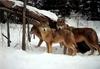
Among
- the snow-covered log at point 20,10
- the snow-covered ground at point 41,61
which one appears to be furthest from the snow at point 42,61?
the snow-covered log at point 20,10

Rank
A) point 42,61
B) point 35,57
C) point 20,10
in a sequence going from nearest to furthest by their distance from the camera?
point 42,61, point 35,57, point 20,10

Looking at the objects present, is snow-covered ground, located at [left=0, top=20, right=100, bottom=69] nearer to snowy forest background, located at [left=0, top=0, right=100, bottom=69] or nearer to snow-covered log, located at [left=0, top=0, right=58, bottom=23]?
snowy forest background, located at [left=0, top=0, right=100, bottom=69]

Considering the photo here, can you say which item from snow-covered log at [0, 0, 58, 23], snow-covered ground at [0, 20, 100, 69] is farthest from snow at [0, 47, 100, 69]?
snow-covered log at [0, 0, 58, 23]

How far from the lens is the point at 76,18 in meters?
8.64

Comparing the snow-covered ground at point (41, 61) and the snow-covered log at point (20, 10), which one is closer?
the snow-covered ground at point (41, 61)

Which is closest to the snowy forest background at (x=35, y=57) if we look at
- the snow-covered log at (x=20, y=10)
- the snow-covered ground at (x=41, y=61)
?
the snow-covered ground at (x=41, y=61)

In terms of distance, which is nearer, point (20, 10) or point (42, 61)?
point (42, 61)

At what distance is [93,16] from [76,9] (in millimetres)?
399

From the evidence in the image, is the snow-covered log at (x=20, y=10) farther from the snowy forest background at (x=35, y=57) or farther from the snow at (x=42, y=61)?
the snow at (x=42, y=61)

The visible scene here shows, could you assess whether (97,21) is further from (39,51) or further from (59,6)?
(39,51)

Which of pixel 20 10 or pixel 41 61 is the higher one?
pixel 20 10

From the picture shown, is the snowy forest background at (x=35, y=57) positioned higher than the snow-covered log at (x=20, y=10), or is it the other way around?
the snow-covered log at (x=20, y=10)

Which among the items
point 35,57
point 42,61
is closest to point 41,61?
point 42,61

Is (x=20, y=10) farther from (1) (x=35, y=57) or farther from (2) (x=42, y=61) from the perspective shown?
(2) (x=42, y=61)
